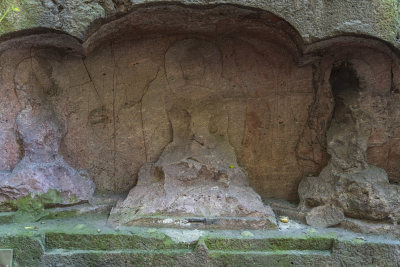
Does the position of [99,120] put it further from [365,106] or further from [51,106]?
[365,106]

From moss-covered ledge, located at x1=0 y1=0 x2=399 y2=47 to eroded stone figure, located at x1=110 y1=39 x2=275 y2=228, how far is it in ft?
2.73

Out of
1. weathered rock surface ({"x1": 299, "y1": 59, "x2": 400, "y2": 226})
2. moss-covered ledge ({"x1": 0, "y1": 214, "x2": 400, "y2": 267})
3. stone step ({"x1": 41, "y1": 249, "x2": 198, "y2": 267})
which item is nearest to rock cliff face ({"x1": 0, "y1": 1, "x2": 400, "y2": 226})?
weathered rock surface ({"x1": 299, "y1": 59, "x2": 400, "y2": 226})

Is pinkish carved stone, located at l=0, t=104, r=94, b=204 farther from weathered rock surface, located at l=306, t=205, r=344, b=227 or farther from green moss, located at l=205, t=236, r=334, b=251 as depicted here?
weathered rock surface, located at l=306, t=205, r=344, b=227

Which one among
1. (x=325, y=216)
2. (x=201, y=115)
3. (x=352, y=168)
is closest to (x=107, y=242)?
(x=201, y=115)

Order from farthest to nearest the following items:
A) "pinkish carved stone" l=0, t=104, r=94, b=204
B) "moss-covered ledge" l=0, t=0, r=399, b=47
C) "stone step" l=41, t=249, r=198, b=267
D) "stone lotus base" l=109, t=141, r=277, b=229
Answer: "pinkish carved stone" l=0, t=104, r=94, b=204 → "stone lotus base" l=109, t=141, r=277, b=229 → "moss-covered ledge" l=0, t=0, r=399, b=47 → "stone step" l=41, t=249, r=198, b=267

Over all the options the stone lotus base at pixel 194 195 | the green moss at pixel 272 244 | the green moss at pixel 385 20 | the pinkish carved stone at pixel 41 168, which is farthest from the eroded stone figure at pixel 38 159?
the green moss at pixel 385 20

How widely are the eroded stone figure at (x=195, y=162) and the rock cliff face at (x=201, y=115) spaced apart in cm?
1

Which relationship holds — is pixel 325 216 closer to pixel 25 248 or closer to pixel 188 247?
pixel 188 247

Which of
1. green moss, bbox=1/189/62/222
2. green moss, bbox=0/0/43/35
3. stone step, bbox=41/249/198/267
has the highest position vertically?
green moss, bbox=0/0/43/35

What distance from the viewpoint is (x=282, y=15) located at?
294 centimetres

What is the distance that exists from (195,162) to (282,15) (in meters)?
1.42

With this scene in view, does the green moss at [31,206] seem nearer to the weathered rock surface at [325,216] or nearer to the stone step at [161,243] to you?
the stone step at [161,243]

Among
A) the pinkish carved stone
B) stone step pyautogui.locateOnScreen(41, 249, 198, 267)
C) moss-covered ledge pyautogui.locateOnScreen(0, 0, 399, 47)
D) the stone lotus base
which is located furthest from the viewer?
the pinkish carved stone

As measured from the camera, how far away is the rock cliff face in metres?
3.17
